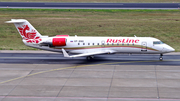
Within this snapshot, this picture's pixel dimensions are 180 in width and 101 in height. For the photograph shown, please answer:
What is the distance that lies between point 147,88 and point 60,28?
130ft

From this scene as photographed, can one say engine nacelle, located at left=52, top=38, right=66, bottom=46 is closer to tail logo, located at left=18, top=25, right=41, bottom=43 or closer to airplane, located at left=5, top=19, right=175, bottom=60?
airplane, located at left=5, top=19, right=175, bottom=60

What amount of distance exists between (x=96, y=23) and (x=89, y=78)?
120 feet

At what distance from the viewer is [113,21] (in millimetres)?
65938

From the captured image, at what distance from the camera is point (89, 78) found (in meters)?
29.3

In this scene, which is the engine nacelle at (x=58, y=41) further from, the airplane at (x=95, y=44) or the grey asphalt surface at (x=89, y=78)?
the grey asphalt surface at (x=89, y=78)

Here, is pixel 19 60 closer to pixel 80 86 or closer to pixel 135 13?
pixel 80 86

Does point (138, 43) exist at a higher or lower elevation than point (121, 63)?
higher

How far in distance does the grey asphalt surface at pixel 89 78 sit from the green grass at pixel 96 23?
1324 centimetres

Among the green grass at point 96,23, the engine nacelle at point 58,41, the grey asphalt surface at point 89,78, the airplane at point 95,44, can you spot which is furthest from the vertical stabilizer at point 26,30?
the green grass at point 96,23

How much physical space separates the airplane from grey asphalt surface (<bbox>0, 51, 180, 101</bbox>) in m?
1.46

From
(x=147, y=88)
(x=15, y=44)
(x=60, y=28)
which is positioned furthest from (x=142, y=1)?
(x=147, y=88)

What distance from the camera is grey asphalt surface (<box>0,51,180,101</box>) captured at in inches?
947

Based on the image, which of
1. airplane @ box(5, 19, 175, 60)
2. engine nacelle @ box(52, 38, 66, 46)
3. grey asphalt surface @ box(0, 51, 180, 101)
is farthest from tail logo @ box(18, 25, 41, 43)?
grey asphalt surface @ box(0, 51, 180, 101)

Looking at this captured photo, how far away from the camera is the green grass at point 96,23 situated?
5756 cm
